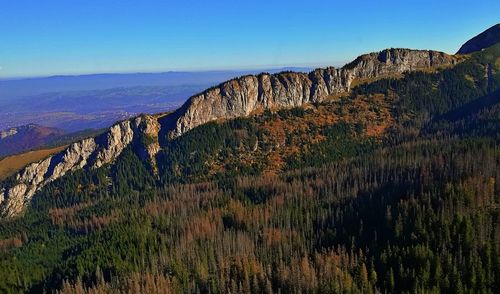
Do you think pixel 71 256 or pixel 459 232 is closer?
pixel 459 232

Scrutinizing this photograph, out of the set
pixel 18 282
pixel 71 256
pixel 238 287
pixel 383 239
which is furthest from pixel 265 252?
pixel 18 282

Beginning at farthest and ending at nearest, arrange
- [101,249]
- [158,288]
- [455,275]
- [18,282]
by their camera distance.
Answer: [101,249] → [18,282] → [158,288] → [455,275]

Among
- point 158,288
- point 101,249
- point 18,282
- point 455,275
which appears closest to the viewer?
point 455,275

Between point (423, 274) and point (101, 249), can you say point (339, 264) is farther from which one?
point (101, 249)

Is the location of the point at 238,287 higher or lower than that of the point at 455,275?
lower

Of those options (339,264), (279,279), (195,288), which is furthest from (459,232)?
(195,288)

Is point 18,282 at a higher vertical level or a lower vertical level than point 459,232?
lower

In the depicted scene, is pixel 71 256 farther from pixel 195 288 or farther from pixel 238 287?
pixel 238 287

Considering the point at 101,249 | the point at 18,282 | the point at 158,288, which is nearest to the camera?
the point at 158,288

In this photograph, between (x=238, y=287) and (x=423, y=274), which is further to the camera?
(x=238, y=287)

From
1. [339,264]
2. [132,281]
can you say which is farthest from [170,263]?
[339,264]
